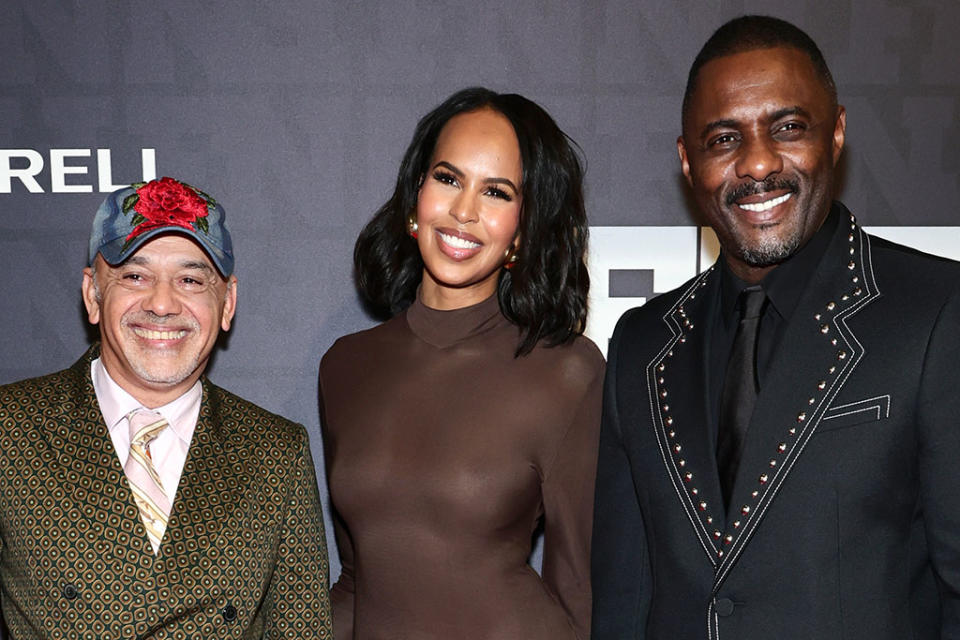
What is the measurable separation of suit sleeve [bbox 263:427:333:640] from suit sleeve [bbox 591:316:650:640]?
598 mm

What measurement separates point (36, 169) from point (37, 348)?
50 cm

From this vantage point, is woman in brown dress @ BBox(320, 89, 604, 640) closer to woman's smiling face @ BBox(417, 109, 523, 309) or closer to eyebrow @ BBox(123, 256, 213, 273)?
woman's smiling face @ BBox(417, 109, 523, 309)

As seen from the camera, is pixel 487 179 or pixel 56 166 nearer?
pixel 487 179

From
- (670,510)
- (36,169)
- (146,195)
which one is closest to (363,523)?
(670,510)

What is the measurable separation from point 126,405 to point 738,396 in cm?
120

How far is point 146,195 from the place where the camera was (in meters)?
1.91

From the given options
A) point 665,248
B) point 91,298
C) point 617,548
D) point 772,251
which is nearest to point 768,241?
point 772,251

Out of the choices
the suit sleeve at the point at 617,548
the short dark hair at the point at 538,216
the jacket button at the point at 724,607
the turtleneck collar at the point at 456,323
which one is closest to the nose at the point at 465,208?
the short dark hair at the point at 538,216

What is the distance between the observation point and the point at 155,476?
5.95ft

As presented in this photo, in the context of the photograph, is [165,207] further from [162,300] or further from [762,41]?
[762,41]

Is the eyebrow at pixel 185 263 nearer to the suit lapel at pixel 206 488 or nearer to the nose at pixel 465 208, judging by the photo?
the suit lapel at pixel 206 488

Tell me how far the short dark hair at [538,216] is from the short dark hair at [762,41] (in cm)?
40

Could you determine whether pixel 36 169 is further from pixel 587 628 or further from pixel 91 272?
pixel 587 628

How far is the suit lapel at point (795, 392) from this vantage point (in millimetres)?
1604
